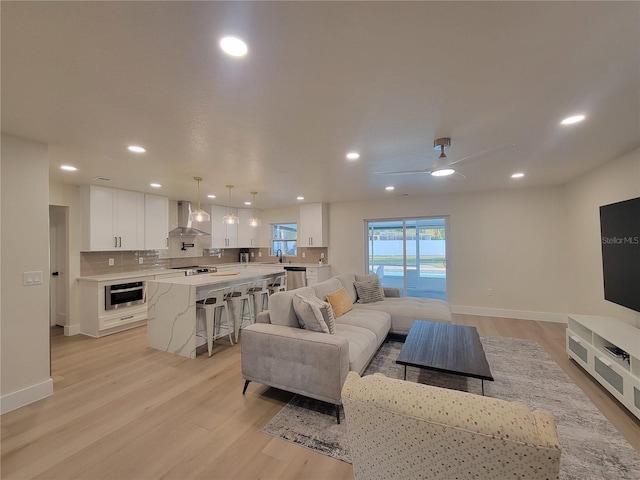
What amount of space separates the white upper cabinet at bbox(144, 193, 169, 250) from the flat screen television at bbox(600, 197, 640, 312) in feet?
23.3

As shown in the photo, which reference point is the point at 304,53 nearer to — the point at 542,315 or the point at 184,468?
the point at 184,468

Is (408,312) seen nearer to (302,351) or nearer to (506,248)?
(302,351)

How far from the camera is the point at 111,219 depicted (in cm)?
478

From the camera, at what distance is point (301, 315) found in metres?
2.64

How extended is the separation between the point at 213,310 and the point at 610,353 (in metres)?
4.42

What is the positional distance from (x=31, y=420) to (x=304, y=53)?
3600 millimetres

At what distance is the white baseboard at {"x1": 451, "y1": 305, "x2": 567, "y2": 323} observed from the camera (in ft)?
16.0

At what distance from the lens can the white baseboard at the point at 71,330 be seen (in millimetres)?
4508

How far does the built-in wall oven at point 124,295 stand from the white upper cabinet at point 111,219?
72 centimetres

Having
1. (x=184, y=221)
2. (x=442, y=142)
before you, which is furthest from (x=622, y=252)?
(x=184, y=221)

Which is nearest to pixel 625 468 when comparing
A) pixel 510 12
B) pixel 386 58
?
pixel 510 12

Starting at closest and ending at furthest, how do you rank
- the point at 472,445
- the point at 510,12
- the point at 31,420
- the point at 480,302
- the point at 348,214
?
1. the point at 472,445
2. the point at 510,12
3. the point at 31,420
4. the point at 480,302
5. the point at 348,214

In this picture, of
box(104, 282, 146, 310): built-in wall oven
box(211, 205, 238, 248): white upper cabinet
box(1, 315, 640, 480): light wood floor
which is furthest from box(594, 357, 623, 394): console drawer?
box(211, 205, 238, 248): white upper cabinet

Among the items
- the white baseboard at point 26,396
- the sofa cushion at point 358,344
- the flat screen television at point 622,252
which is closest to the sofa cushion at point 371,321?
the sofa cushion at point 358,344
